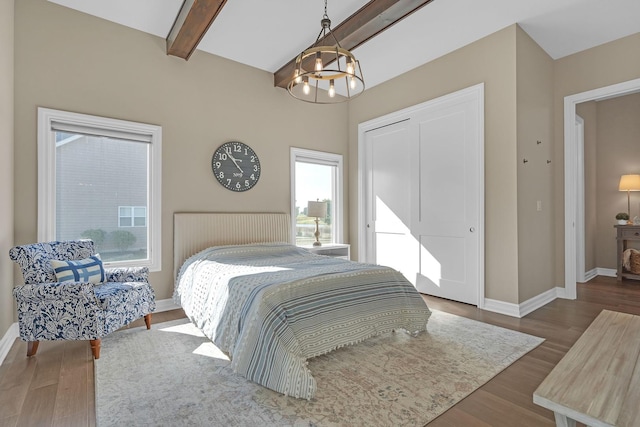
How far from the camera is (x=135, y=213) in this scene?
349 cm

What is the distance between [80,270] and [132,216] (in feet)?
3.30

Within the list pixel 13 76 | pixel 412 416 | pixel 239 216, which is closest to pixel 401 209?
pixel 239 216

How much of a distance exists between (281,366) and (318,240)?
2.87m

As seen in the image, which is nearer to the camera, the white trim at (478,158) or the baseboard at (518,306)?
the baseboard at (518,306)

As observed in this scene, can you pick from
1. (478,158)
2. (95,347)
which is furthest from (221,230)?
(478,158)

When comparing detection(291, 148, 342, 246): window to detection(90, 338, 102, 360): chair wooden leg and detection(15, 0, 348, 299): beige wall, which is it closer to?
detection(15, 0, 348, 299): beige wall

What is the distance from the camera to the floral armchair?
2244mm

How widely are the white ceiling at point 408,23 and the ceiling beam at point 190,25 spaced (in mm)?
126

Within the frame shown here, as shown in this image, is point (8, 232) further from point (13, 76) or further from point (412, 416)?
point (412, 416)

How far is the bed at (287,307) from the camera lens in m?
1.91

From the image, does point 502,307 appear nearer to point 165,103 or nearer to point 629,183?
point 629,183

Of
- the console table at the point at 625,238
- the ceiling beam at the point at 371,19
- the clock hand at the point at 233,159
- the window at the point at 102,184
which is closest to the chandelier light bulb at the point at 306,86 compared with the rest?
the ceiling beam at the point at 371,19

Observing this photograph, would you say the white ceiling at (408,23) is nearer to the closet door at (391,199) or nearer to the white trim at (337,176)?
the closet door at (391,199)

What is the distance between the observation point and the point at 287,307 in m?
2.07
